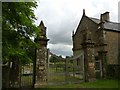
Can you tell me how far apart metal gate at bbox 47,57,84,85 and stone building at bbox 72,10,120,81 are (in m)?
0.56

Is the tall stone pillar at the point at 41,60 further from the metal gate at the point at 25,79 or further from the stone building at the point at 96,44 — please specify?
the stone building at the point at 96,44

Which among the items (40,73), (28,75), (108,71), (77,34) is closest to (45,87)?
(40,73)

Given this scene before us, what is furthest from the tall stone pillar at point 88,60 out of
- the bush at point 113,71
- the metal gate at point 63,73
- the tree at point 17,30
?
the tree at point 17,30

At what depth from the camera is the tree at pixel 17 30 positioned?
10.5 m

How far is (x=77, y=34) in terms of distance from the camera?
33.9 metres

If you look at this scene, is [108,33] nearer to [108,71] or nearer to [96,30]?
[96,30]

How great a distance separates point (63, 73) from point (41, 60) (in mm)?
2079

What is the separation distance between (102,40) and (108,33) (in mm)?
1505

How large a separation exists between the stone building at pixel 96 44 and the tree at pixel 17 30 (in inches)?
182

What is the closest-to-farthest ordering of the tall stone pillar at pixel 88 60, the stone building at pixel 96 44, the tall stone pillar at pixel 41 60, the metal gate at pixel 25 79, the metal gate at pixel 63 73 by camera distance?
the tall stone pillar at pixel 41 60
the metal gate at pixel 25 79
the metal gate at pixel 63 73
the tall stone pillar at pixel 88 60
the stone building at pixel 96 44

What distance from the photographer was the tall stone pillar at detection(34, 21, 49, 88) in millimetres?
13148

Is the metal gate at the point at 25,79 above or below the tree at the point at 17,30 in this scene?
below

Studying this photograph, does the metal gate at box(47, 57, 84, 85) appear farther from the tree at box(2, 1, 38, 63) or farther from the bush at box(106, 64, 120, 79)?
the bush at box(106, 64, 120, 79)

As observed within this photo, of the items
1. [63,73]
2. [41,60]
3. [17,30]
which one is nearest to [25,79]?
[41,60]
